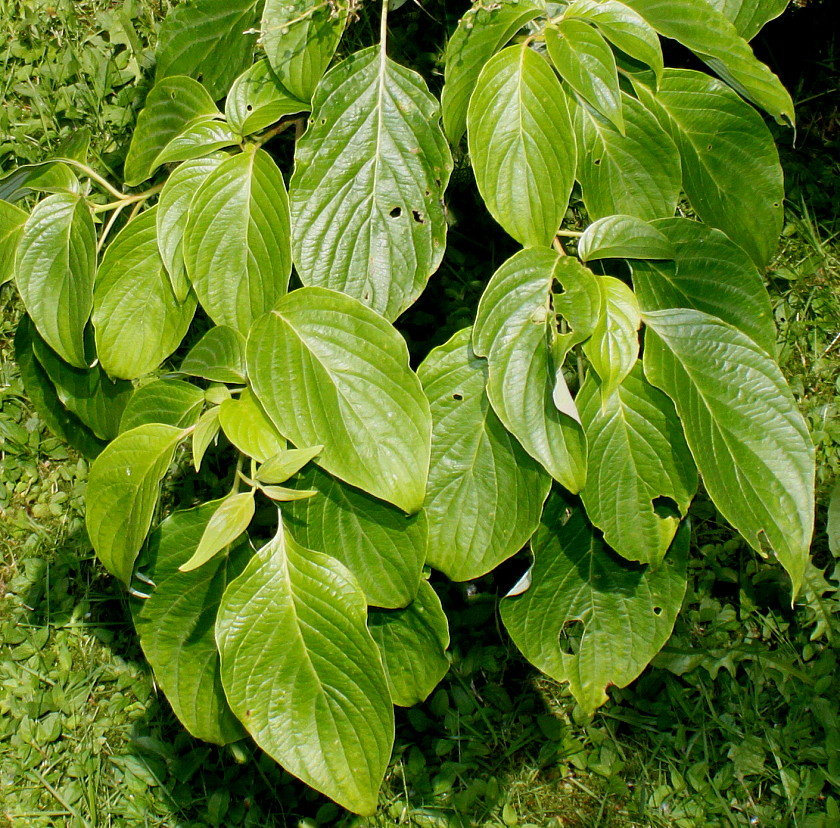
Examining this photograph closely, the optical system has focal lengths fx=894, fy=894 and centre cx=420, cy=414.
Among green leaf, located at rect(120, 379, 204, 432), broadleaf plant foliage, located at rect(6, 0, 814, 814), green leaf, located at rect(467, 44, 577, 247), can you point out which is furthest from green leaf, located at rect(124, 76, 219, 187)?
green leaf, located at rect(467, 44, 577, 247)

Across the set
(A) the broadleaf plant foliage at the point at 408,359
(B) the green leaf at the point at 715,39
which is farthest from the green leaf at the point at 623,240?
(B) the green leaf at the point at 715,39

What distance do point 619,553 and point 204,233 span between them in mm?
708

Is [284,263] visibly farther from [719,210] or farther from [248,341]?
[719,210]

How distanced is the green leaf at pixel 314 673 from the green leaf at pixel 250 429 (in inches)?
5.4

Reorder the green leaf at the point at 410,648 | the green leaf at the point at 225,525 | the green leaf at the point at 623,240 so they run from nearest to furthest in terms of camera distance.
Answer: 1. the green leaf at the point at 225,525
2. the green leaf at the point at 623,240
3. the green leaf at the point at 410,648

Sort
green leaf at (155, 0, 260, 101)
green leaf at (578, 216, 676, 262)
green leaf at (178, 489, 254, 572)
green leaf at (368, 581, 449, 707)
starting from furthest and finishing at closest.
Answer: green leaf at (155, 0, 260, 101) → green leaf at (368, 581, 449, 707) → green leaf at (578, 216, 676, 262) → green leaf at (178, 489, 254, 572)

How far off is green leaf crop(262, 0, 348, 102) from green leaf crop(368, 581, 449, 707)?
0.74 meters

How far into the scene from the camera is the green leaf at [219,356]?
1.16 metres

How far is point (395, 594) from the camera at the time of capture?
1.18 meters

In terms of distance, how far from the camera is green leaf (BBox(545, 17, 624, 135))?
3.52ft

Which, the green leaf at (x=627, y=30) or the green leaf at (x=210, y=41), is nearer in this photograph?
the green leaf at (x=627, y=30)

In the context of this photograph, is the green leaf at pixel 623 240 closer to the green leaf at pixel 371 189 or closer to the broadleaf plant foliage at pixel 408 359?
the broadleaf plant foliage at pixel 408 359

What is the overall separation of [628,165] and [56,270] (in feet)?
2.73

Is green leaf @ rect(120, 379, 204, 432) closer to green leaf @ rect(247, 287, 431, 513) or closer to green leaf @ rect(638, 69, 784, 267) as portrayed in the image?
green leaf @ rect(247, 287, 431, 513)
